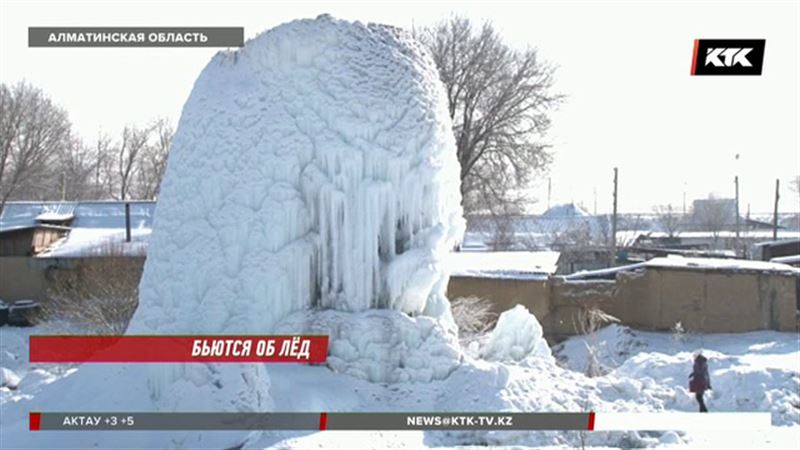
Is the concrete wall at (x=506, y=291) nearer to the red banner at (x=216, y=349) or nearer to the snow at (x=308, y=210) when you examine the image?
the snow at (x=308, y=210)

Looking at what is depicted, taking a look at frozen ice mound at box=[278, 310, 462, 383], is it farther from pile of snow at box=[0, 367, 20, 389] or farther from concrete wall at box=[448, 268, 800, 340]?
concrete wall at box=[448, 268, 800, 340]

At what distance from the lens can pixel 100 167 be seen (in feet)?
171

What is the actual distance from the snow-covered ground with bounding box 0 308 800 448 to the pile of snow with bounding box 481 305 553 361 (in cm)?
2

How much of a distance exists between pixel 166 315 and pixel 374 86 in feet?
13.8

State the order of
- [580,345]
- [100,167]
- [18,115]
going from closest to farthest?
[580,345] → [18,115] → [100,167]

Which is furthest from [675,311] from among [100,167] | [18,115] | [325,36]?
[100,167]

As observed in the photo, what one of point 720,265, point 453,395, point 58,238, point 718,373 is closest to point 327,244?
point 453,395

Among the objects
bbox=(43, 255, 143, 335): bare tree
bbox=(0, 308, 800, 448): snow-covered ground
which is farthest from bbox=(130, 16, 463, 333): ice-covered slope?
bbox=(43, 255, 143, 335): bare tree

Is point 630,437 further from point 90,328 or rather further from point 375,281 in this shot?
point 90,328

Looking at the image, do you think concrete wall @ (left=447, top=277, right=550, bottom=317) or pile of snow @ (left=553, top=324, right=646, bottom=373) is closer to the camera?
pile of snow @ (left=553, top=324, right=646, bottom=373)

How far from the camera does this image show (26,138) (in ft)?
127

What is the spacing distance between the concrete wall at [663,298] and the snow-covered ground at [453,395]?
6542 mm

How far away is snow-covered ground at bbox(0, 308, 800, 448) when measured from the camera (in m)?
9.58

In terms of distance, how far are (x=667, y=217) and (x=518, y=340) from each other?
5383cm
